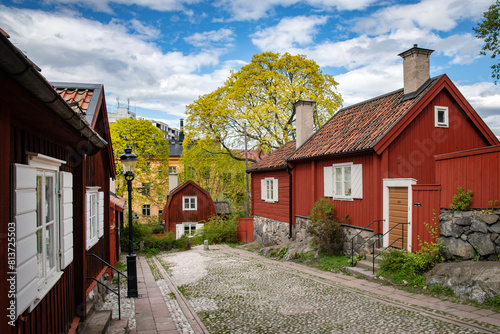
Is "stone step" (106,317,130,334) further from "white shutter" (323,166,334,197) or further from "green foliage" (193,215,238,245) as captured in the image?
"green foliage" (193,215,238,245)

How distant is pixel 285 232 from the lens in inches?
762

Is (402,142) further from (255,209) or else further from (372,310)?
(255,209)

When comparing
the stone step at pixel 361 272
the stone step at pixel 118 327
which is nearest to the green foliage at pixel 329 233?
the stone step at pixel 361 272

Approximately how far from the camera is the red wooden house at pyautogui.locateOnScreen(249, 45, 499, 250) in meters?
11.9

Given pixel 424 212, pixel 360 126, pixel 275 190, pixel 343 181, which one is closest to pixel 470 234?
pixel 424 212

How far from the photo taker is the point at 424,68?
13.1 meters

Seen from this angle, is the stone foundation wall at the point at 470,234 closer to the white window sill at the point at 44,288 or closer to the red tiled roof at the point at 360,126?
the red tiled roof at the point at 360,126

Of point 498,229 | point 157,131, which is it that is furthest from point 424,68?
point 157,131

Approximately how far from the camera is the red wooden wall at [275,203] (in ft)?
63.5

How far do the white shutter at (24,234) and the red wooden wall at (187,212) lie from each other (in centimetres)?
2699

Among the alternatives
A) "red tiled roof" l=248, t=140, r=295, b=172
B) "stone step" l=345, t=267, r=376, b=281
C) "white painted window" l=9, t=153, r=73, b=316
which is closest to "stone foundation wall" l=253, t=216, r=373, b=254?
"stone step" l=345, t=267, r=376, b=281

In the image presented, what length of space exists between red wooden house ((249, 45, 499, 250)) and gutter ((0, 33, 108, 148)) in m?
9.67

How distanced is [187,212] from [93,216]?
865 inches

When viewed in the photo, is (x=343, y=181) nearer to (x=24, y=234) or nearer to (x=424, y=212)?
(x=424, y=212)
